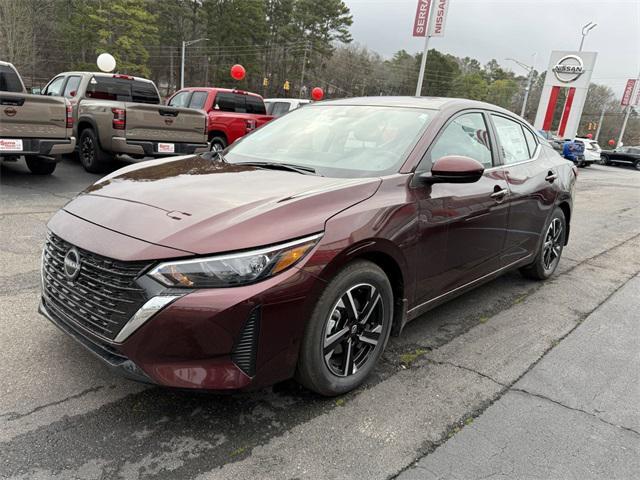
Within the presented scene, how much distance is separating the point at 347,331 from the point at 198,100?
10.4 meters

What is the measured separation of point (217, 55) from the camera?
55344 mm

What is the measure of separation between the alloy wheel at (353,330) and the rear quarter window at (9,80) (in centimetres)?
788

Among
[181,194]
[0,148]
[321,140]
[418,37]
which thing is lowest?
[0,148]

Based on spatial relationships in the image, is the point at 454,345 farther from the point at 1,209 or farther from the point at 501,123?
the point at 1,209

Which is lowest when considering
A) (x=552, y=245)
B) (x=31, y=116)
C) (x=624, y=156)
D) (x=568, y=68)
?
(x=552, y=245)

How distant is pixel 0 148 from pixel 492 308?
22.8 ft

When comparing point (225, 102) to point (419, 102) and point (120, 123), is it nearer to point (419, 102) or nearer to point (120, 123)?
point (120, 123)

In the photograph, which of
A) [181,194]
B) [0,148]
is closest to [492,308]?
[181,194]

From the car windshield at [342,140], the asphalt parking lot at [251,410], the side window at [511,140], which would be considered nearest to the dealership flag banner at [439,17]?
the side window at [511,140]

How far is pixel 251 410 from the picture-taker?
2.50 metres

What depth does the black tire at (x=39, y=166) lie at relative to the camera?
8469mm

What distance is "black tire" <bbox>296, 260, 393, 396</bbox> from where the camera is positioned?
7.69 feet

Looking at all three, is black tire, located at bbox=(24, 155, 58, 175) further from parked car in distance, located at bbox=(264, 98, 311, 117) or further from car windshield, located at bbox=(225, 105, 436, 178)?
parked car in distance, located at bbox=(264, 98, 311, 117)

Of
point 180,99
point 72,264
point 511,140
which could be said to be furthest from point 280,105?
point 72,264
